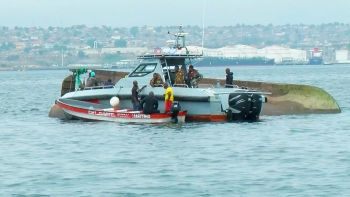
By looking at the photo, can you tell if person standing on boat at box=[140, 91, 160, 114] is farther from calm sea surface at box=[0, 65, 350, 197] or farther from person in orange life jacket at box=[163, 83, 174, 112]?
calm sea surface at box=[0, 65, 350, 197]

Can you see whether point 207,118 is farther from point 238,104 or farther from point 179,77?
point 179,77

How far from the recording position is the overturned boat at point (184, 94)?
31766 mm

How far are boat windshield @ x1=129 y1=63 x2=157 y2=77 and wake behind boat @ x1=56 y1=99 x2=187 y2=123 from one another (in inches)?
57.8

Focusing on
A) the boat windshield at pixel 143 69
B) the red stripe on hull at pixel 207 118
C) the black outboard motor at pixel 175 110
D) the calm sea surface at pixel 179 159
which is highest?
the boat windshield at pixel 143 69

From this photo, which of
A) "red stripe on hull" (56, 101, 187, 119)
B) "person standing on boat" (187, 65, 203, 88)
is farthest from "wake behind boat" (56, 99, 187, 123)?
"person standing on boat" (187, 65, 203, 88)

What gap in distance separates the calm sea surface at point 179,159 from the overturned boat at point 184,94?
688mm

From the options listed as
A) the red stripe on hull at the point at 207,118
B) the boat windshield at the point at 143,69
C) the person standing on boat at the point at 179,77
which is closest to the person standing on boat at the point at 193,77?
the person standing on boat at the point at 179,77

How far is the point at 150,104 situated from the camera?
102ft

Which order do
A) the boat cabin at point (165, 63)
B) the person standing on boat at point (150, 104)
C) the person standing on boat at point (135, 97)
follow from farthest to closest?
the boat cabin at point (165, 63) → the person standing on boat at point (135, 97) → the person standing on boat at point (150, 104)

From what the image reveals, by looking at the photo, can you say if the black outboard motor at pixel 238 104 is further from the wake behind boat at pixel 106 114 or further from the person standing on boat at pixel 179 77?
the person standing on boat at pixel 179 77

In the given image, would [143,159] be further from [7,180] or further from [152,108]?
[152,108]

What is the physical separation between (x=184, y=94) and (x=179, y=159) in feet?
27.1

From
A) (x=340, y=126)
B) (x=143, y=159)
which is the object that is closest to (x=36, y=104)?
(x=340, y=126)

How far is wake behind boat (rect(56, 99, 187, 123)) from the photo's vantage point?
31.2m
